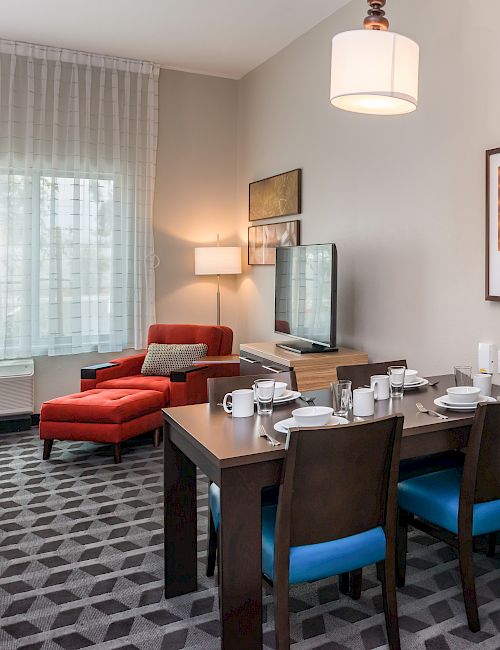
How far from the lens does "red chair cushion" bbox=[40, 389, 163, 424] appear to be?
4.02 meters

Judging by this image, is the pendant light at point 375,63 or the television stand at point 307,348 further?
the television stand at point 307,348

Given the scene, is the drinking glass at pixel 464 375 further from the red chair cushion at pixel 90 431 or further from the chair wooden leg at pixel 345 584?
the red chair cushion at pixel 90 431

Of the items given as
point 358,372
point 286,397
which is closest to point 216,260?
point 358,372

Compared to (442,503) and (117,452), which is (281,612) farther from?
(117,452)

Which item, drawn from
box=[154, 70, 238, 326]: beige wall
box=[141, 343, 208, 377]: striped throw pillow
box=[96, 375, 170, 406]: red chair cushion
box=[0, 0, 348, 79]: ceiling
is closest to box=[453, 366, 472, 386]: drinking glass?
box=[96, 375, 170, 406]: red chair cushion

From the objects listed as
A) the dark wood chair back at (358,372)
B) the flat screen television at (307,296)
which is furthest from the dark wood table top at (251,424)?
the flat screen television at (307,296)

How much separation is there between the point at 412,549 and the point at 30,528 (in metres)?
1.95

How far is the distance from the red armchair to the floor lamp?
63cm

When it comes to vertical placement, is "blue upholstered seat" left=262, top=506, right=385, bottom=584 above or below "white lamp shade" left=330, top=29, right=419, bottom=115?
below

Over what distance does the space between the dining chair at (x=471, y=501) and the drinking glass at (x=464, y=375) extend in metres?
0.54

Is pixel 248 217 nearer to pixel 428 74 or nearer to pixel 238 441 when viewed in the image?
pixel 428 74

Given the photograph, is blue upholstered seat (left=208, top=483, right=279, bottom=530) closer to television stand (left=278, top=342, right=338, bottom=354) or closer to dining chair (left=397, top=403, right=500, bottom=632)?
dining chair (left=397, top=403, right=500, bottom=632)

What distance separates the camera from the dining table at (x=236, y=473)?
1736mm

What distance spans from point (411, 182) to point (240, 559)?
2.67 meters
